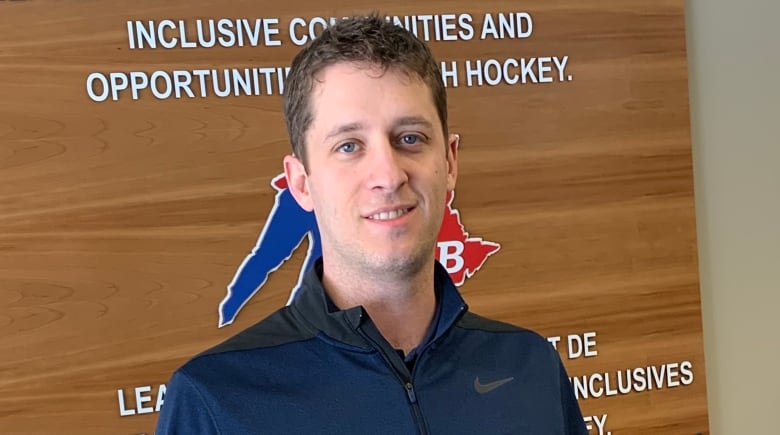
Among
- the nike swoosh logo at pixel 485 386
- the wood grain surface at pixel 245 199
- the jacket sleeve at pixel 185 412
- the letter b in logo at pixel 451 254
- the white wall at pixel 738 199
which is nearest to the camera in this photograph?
the jacket sleeve at pixel 185 412

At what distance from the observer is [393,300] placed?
0.87 meters

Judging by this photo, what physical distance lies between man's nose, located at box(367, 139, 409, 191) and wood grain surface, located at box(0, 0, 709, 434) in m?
0.60

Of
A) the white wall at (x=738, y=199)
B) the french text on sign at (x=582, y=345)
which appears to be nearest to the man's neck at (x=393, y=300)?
the french text on sign at (x=582, y=345)

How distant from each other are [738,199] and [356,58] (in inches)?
45.1

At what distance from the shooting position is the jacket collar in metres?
0.83

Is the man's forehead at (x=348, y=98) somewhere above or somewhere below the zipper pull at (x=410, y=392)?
above

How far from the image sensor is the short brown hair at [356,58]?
83 centimetres

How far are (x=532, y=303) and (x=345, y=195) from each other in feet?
2.61

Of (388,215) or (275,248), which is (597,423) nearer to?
(275,248)

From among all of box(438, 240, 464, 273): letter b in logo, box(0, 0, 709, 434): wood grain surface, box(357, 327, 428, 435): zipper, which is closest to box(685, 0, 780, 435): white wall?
box(0, 0, 709, 434): wood grain surface

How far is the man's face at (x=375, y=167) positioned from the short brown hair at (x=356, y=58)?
12mm

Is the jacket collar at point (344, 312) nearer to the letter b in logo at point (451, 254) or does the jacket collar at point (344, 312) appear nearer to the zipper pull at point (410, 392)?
the zipper pull at point (410, 392)

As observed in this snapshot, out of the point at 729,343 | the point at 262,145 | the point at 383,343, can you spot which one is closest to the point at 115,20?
the point at 262,145

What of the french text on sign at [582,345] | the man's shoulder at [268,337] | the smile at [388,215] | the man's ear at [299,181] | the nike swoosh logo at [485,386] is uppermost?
the man's ear at [299,181]
